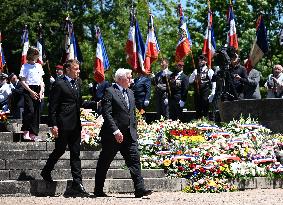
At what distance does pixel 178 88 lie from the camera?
23.9 metres

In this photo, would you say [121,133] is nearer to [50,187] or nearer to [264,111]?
[50,187]

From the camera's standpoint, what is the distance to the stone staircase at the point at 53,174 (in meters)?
14.8

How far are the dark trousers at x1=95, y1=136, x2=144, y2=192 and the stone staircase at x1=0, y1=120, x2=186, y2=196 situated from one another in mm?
747

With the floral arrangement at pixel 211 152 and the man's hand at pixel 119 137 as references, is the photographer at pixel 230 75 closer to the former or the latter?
the floral arrangement at pixel 211 152

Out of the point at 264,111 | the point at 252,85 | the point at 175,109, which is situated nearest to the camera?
the point at 264,111

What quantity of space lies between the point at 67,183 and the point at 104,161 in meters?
0.91

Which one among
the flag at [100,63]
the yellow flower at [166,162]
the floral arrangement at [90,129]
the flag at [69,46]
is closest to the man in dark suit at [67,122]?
the yellow flower at [166,162]

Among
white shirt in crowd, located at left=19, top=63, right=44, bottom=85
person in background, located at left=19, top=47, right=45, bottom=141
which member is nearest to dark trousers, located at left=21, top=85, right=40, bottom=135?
person in background, located at left=19, top=47, right=45, bottom=141

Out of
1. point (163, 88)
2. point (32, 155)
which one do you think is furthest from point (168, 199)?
point (163, 88)

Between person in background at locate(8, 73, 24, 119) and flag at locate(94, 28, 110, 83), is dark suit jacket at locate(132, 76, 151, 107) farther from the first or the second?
person in background at locate(8, 73, 24, 119)

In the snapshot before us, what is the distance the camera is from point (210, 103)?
24.2 m

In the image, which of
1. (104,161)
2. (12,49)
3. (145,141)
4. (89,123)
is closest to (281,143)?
(145,141)

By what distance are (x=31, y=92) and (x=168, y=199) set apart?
14.2 ft

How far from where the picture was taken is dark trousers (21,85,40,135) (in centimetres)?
1738
